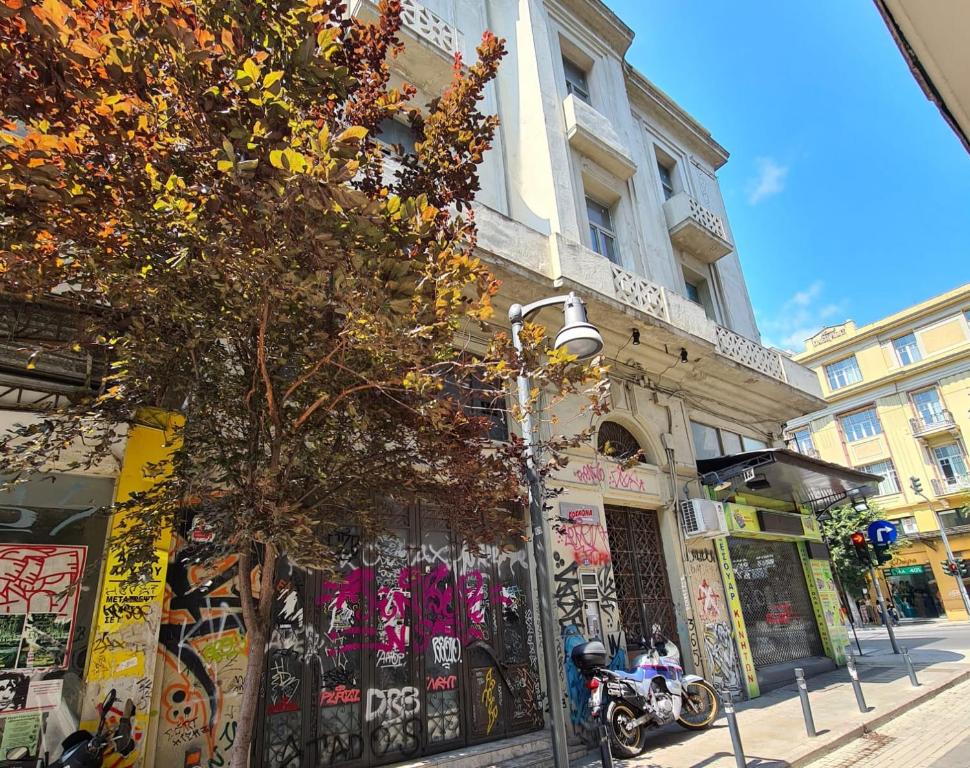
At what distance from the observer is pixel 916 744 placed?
6574 millimetres

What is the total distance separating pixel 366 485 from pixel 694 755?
5.59m

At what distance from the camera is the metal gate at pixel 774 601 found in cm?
1127

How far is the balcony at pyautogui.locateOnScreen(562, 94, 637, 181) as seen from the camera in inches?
449

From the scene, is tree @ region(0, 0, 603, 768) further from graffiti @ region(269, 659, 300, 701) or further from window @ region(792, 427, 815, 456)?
window @ region(792, 427, 815, 456)

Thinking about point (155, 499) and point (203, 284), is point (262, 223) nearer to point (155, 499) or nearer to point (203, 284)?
point (203, 284)

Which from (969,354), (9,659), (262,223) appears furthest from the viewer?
(969,354)

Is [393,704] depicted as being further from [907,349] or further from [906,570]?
[907,349]

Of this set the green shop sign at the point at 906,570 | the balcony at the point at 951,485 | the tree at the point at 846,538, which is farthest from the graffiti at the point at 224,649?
the green shop sign at the point at 906,570

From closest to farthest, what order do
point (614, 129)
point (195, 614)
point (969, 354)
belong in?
point (195, 614) < point (614, 129) < point (969, 354)

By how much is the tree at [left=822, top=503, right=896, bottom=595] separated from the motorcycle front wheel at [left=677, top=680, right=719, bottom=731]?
2125 cm

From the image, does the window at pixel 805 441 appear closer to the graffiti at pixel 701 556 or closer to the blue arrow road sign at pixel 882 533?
the blue arrow road sign at pixel 882 533

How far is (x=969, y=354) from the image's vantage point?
3041 centimetres

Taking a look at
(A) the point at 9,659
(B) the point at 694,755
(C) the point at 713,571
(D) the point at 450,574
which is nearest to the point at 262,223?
(A) the point at 9,659

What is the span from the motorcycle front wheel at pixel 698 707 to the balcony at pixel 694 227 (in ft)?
33.2
